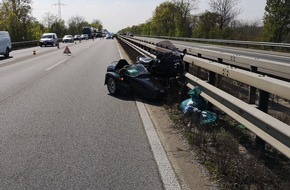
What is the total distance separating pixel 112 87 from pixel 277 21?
33173 mm

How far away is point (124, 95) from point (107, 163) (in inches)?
204

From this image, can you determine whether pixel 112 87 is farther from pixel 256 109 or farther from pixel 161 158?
pixel 256 109

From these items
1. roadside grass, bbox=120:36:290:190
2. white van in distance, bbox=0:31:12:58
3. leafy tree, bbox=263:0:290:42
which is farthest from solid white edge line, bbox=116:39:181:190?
leafy tree, bbox=263:0:290:42

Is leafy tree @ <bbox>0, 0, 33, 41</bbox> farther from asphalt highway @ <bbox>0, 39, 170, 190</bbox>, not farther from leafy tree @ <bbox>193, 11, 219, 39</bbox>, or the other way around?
asphalt highway @ <bbox>0, 39, 170, 190</bbox>

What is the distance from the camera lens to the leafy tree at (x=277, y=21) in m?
37.6

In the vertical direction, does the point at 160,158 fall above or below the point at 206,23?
below

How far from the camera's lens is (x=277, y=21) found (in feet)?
125

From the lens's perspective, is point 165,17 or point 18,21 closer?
point 18,21

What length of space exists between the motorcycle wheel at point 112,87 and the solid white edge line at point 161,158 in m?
2.38

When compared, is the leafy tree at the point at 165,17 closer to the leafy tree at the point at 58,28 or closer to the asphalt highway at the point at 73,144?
the leafy tree at the point at 58,28

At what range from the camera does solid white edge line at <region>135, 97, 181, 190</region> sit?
3894 mm

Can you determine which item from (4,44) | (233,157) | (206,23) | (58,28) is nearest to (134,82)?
(233,157)

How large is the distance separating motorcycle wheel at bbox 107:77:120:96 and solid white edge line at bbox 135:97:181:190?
2378mm

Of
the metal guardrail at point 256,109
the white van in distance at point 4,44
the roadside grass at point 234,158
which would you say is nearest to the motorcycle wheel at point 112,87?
the roadside grass at point 234,158
